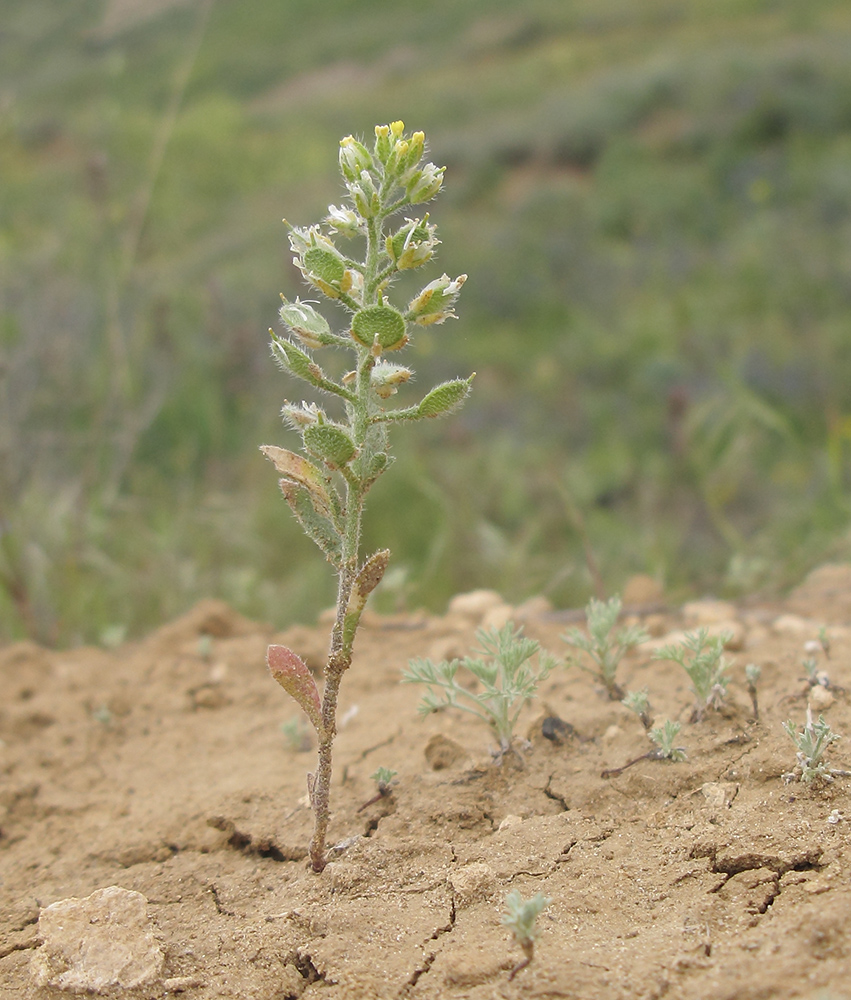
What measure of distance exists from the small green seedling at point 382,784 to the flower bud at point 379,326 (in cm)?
86

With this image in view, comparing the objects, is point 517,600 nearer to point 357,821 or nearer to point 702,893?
point 357,821

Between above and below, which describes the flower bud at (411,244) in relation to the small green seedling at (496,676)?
above

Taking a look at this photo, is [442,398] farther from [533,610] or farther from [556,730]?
[533,610]

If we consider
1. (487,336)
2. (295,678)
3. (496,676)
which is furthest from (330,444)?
(487,336)

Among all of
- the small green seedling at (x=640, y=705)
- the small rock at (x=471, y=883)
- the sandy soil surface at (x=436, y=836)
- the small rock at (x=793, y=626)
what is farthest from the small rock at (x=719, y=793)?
the small rock at (x=793, y=626)

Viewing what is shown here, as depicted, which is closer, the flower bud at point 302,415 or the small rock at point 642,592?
the flower bud at point 302,415

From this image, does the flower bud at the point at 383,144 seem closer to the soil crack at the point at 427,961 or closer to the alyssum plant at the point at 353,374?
the alyssum plant at the point at 353,374

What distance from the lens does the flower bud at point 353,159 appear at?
5.28ft

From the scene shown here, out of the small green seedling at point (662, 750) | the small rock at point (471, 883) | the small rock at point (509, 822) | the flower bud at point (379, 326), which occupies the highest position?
the flower bud at point (379, 326)

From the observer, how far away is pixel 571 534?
5.23 m

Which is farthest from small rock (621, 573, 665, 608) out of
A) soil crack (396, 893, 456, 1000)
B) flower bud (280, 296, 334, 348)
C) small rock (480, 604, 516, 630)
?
flower bud (280, 296, 334, 348)

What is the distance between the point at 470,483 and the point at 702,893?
401 cm

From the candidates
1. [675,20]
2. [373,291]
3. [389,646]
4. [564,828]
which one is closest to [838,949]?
[564,828]

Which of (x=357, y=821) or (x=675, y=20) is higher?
(x=675, y=20)
